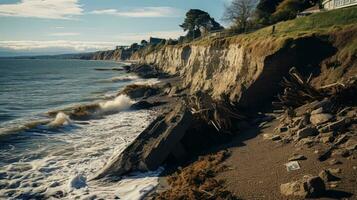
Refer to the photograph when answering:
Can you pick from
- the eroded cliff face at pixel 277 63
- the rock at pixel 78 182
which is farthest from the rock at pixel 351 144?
the rock at pixel 78 182

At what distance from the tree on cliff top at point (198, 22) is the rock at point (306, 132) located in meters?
85.9

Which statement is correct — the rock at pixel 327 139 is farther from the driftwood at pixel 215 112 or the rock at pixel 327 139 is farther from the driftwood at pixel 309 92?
the driftwood at pixel 215 112

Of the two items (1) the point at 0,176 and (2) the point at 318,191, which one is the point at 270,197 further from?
(1) the point at 0,176

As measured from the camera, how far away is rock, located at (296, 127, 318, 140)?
53.9ft

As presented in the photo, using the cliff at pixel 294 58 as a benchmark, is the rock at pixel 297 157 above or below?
below

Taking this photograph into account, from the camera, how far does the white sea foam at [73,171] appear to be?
16.1 m

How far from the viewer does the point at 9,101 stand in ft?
152

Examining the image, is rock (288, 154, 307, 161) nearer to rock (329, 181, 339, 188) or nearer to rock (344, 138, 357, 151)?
rock (344, 138, 357, 151)

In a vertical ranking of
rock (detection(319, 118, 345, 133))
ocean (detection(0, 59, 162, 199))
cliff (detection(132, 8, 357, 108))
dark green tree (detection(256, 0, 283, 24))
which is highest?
dark green tree (detection(256, 0, 283, 24))

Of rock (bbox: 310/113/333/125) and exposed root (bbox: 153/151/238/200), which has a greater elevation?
rock (bbox: 310/113/333/125)

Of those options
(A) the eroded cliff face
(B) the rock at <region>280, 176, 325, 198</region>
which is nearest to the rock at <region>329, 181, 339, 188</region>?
(B) the rock at <region>280, 176, 325, 198</region>

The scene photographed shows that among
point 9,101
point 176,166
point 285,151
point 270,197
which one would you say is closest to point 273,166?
point 285,151

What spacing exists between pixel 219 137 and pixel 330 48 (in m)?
9.88

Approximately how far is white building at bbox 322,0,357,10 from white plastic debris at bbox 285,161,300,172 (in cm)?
2484
